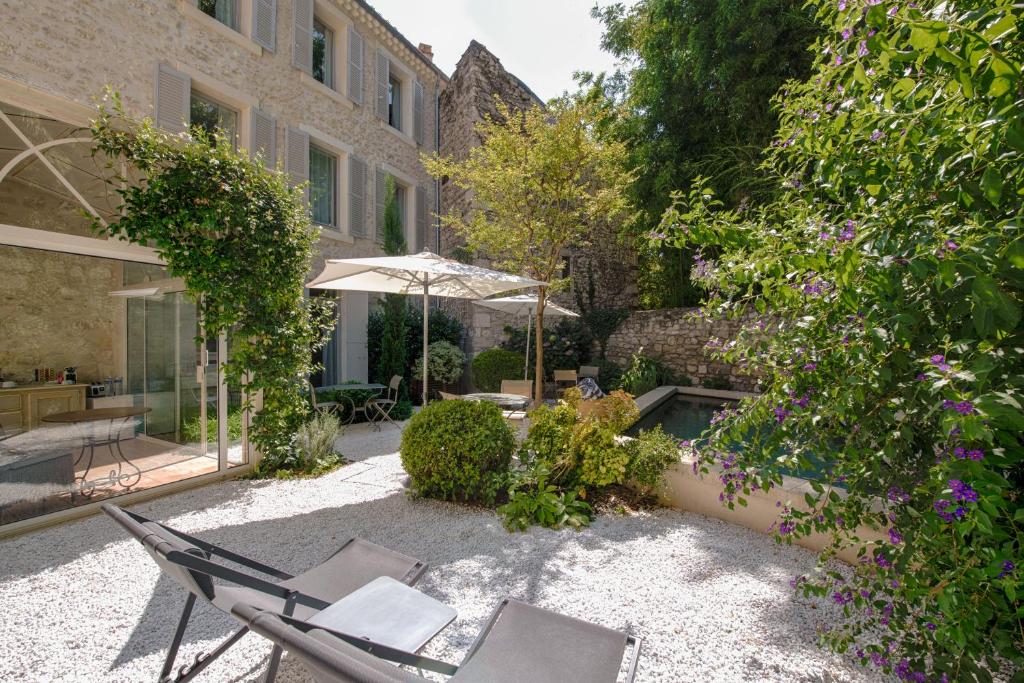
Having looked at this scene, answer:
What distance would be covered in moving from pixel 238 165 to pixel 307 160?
4.89 m

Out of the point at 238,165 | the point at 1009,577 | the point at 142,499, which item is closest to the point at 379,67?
the point at 238,165

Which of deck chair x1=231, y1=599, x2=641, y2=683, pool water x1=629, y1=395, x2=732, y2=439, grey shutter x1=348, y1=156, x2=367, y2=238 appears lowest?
pool water x1=629, y1=395, x2=732, y2=439

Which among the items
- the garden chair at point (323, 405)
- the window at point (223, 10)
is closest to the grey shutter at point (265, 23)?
the window at point (223, 10)

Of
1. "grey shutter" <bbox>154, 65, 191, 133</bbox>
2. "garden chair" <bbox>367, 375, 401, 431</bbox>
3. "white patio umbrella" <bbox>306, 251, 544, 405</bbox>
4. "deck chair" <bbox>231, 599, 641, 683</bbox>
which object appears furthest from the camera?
"garden chair" <bbox>367, 375, 401, 431</bbox>

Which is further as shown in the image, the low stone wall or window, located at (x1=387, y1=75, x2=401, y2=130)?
the low stone wall

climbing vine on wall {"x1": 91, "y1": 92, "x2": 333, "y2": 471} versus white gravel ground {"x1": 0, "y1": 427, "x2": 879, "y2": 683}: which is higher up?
climbing vine on wall {"x1": 91, "y1": 92, "x2": 333, "y2": 471}

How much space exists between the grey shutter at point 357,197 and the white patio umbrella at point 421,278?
4.19 metres

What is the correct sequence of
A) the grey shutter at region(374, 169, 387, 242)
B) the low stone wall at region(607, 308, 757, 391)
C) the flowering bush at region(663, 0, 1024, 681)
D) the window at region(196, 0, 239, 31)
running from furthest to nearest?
the low stone wall at region(607, 308, 757, 391) → the grey shutter at region(374, 169, 387, 242) → the window at region(196, 0, 239, 31) → the flowering bush at region(663, 0, 1024, 681)

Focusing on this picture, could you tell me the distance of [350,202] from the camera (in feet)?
33.2

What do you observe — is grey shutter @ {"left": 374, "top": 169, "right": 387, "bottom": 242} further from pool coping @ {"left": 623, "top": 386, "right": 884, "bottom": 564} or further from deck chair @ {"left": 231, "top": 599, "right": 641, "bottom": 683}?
deck chair @ {"left": 231, "top": 599, "right": 641, "bottom": 683}

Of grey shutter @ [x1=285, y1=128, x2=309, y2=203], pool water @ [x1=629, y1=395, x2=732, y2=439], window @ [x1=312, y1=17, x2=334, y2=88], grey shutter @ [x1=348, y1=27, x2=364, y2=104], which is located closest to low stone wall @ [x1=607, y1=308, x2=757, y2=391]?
pool water @ [x1=629, y1=395, x2=732, y2=439]

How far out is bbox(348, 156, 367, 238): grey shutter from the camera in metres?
10.1

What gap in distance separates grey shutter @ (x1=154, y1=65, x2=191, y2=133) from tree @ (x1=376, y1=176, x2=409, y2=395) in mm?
3908

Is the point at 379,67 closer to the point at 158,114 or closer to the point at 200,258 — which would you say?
the point at 158,114
